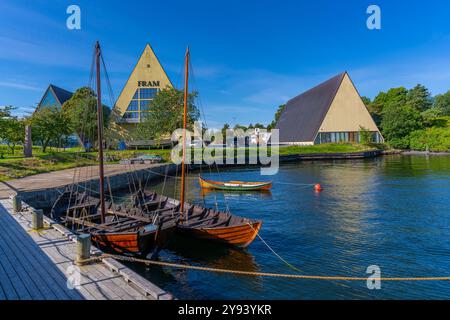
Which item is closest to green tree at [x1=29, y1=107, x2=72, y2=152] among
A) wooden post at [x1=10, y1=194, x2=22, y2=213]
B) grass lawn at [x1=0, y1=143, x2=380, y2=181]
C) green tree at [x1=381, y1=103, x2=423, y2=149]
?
grass lawn at [x1=0, y1=143, x2=380, y2=181]

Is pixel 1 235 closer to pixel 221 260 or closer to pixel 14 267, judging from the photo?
pixel 14 267

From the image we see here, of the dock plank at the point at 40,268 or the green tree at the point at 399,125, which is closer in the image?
the dock plank at the point at 40,268

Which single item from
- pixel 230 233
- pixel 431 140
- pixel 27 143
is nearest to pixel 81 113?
pixel 27 143

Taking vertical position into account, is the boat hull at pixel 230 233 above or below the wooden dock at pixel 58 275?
below

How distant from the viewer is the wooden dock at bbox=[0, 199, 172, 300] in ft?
25.2

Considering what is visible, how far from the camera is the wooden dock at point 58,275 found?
769cm

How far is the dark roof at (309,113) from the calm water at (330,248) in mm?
50162

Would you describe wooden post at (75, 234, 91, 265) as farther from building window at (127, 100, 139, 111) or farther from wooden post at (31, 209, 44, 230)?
building window at (127, 100, 139, 111)

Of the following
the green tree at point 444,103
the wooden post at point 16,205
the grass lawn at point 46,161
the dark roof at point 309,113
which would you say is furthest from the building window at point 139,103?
the green tree at point 444,103

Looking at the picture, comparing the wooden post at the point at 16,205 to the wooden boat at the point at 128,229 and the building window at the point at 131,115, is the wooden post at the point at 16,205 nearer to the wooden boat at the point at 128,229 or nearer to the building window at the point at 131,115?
the wooden boat at the point at 128,229

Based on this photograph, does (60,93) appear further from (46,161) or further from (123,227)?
(123,227)

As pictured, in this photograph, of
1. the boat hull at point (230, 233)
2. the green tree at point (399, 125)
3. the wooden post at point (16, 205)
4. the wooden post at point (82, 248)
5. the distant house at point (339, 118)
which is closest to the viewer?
the wooden post at point (82, 248)

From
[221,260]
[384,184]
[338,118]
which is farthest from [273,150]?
[221,260]

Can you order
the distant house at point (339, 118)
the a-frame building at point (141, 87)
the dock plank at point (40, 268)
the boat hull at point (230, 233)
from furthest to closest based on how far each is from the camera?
the distant house at point (339, 118), the a-frame building at point (141, 87), the boat hull at point (230, 233), the dock plank at point (40, 268)
